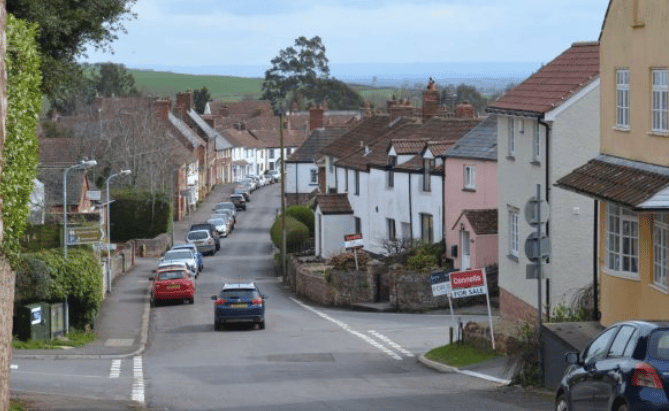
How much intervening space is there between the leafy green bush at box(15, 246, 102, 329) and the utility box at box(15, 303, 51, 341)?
1045 millimetres

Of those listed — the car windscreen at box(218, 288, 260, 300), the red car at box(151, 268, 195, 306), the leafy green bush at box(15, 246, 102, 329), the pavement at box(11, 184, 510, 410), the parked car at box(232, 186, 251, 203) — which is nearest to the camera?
the pavement at box(11, 184, 510, 410)

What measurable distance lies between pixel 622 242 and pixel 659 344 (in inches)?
348

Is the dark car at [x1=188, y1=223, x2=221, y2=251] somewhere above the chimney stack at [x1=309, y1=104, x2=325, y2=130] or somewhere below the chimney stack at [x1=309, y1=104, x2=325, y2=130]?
below

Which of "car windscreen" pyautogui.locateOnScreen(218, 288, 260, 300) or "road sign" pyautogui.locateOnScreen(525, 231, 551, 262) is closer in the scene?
"road sign" pyautogui.locateOnScreen(525, 231, 551, 262)

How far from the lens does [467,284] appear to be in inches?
1167

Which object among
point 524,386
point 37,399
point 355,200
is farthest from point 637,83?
point 355,200

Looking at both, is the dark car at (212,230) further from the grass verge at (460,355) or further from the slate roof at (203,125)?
the grass verge at (460,355)

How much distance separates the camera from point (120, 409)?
840 inches

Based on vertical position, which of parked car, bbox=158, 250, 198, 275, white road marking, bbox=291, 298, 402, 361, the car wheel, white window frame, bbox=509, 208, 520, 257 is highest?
white window frame, bbox=509, 208, 520, 257

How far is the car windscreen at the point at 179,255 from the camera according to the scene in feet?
194

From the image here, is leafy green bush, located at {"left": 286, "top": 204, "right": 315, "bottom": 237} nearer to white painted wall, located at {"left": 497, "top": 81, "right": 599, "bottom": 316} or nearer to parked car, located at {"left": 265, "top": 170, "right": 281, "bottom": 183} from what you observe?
white painted wall, located at {"left": 497, "top": 81, "right": 599, "bottom": 316}

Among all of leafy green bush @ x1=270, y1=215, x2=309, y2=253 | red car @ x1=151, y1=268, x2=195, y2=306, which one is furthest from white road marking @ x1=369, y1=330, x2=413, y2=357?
leafy green bush @ x1=270, y1=215, x2=309, y2=253

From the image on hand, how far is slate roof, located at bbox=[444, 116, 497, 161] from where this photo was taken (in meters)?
46.4

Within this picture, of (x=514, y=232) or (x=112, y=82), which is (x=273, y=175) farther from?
(x=514, y=232)
